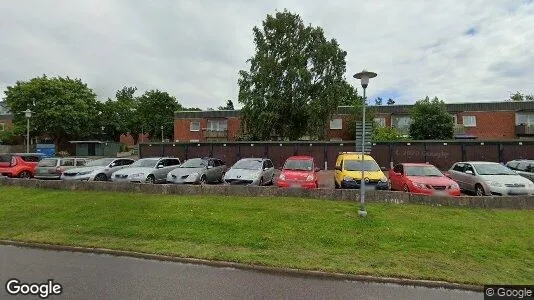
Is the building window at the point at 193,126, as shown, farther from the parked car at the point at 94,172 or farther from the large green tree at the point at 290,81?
the parked car at the point at 94,172

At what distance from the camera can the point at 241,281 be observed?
18.6ft

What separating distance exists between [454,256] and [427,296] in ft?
6.72

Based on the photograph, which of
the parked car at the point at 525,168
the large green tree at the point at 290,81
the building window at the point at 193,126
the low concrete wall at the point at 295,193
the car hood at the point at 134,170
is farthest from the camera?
the building window at the point at 193,126

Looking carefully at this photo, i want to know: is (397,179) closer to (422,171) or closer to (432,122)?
(422,171)

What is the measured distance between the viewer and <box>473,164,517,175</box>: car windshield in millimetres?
13781

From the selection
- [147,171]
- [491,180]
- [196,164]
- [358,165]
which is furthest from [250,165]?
[491,180]

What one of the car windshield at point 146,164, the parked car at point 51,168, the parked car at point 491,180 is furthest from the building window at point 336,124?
the parked car at point 51,168

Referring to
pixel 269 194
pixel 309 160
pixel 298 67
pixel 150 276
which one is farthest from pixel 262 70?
pixel 150 276

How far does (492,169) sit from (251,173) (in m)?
10.1

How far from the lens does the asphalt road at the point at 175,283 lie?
5145mm

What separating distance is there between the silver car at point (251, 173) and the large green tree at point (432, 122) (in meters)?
28.5

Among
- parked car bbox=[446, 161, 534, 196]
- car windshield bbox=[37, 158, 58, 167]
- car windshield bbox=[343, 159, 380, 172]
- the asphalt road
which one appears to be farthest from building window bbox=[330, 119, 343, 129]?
the asphalt road

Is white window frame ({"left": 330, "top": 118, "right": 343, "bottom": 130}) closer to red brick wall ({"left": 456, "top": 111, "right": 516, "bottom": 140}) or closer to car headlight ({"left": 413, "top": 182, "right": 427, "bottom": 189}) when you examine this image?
red brick wall ({"left": 456, "top": 111, "right": 516, "bottom": 140})

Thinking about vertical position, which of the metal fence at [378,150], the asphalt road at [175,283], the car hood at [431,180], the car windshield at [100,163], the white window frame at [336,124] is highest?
the white window frame at [336,124]
